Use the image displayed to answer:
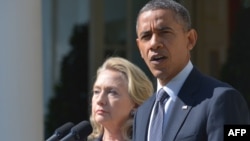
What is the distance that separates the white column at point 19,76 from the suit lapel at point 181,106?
11.2 ft

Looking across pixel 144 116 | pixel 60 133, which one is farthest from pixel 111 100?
pixel 144 116

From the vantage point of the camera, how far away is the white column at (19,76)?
6.39 m

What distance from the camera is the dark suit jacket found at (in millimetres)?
2922

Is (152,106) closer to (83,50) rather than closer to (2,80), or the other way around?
(2,80)

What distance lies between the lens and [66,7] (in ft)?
39.2

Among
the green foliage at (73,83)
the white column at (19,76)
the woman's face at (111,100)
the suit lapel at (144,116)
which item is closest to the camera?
the suit lapel at (144,116)

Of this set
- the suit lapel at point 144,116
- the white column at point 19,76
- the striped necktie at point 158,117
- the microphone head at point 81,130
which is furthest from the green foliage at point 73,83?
the striped necktie at point 158,117

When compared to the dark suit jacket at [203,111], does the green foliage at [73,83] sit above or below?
below

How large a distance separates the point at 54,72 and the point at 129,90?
7.58 m

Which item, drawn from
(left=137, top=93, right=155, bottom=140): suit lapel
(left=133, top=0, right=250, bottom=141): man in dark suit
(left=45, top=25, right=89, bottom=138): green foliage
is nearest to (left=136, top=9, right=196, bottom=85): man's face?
(left=133, top=0, right=250, bottom=141): man in dark suit

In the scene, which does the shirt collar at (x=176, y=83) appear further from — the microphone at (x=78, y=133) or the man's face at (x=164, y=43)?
the microphone at (x=78, y=133)

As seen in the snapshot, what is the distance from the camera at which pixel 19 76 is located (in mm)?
6484

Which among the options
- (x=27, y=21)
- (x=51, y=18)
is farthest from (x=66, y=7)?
(x=27, y=21)

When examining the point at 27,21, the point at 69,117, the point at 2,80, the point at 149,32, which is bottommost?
the point at 69,117
